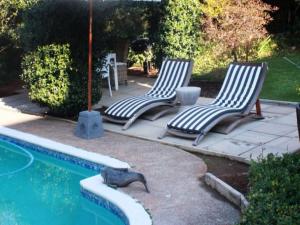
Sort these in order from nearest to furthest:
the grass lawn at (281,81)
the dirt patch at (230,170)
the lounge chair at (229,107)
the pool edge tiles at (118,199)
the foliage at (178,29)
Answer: the pool edge tiles at (118,199)
the dirt patch at (230,170)
the lounge chair at (229,107)
the grass lawn at (281,81)
the foliage at (178,29)

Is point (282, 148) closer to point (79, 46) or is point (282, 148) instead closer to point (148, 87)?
point (79, 46)

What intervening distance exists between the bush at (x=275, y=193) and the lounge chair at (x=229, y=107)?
2371 mm

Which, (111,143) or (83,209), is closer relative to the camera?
(83,209)

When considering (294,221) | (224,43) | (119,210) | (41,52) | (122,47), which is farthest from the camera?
(122,47)

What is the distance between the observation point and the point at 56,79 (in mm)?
9266

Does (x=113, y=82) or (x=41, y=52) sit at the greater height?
(x=41, y=52)

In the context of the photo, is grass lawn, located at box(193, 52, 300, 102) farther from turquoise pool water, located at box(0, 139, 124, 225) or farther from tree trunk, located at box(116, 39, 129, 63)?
turquoise pool water, located at box(0, 139, 124, 225)

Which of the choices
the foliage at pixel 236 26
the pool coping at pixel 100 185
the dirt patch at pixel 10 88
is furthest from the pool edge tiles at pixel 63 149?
the foliage at pixel 236 26

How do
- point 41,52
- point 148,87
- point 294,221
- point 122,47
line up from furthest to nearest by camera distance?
point 122,47 < point 148,87 < point 41,52 < point 294,221

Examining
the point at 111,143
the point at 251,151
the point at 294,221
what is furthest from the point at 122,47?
the point at 294,221

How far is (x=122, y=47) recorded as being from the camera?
13.7m

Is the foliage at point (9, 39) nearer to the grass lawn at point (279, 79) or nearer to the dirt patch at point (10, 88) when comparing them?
the dirt patch at point (10, 88)

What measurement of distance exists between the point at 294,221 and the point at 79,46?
21.7ft

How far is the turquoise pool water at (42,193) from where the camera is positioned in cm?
566
